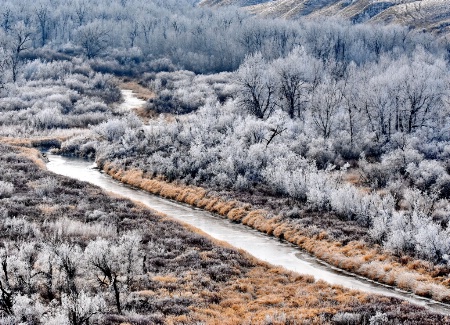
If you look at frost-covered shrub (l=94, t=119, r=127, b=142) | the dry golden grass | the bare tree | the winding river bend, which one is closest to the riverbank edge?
the winding river bend

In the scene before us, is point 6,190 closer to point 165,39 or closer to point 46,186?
point 46,186

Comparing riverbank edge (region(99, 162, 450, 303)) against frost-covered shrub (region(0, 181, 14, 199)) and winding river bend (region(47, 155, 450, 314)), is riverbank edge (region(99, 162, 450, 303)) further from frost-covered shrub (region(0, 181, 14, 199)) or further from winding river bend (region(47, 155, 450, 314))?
frost-covered shrub (region(0, 181, 14, 199))

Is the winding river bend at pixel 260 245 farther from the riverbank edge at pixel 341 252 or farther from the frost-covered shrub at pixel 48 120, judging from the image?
the frost-covered shrub at pixel 48 120

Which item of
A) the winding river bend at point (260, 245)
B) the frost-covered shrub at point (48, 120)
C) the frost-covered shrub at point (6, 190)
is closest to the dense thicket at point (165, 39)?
the frost-covered shrub at point (48, 120)

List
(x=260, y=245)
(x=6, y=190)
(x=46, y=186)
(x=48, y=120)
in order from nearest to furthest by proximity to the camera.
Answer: (x=260, y=245)
(x=6, y=190)
(x=46, y=186)
(x=48, y=120)

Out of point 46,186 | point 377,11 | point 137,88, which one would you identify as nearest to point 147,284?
point 46,186

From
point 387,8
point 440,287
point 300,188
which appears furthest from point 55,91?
point 387,8
